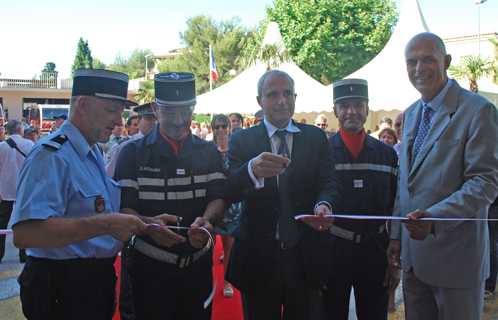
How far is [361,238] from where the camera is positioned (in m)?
2.59

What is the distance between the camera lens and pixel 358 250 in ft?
8.50

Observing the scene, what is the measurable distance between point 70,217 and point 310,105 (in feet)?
39.4

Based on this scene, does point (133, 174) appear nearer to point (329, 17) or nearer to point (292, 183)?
point (292, 183)

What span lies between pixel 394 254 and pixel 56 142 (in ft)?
7.54

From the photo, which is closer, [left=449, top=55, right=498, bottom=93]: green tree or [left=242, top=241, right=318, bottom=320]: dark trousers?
[left=242, top=241, right=318, bottom=320]: dark trousers

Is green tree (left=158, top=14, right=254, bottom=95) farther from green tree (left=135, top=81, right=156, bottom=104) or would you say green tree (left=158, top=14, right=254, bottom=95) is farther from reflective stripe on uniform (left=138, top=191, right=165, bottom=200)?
reflective stripe on uniform (left=138, top=191, right=165, bottom=200)

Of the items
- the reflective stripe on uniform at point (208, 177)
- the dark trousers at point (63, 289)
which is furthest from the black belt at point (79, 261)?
the reflective stripe on uniform at point (208, 177)

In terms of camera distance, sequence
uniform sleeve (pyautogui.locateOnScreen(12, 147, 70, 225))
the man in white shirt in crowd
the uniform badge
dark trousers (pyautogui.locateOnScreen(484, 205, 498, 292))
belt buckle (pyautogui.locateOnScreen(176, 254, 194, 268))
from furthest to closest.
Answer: the man in white shirt in crowd < dark trousers (pyautogui.locateOnScreen(484, 205, 498, 292)) < belt buckle (pyautogui.locateOnScreen(176, 254, 194, 268)) < the uniform badge < uniform sleeve (pyautogui.locateOnScreen(12, 147, 70, 225))

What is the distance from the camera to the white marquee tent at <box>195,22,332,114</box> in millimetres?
13117

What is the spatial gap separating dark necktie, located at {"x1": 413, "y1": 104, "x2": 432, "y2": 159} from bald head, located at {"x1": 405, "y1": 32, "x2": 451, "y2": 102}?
0.32 ft

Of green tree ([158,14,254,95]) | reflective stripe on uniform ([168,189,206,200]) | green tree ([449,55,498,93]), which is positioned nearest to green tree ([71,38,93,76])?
green tree ([158,14,254,95])

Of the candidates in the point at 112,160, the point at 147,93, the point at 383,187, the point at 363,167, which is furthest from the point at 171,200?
the point at 147,93

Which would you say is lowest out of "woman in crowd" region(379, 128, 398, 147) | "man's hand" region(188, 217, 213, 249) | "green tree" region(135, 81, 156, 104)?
"man's hand" region(188, 217, 213, 249)

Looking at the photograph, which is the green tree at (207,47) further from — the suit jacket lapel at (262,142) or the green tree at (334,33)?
the suit jacket lapel at (262,142)
